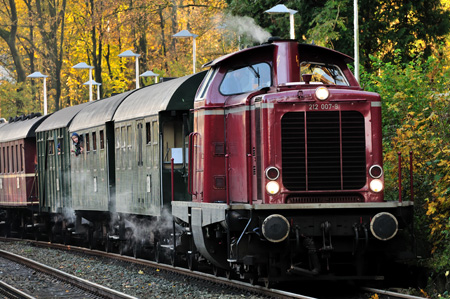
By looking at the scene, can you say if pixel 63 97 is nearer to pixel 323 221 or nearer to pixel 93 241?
pixel 93 241

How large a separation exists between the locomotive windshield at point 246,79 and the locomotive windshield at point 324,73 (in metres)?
0.56

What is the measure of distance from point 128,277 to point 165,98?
3.28 meters

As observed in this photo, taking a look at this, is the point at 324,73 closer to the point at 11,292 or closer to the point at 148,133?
the point at 148,133

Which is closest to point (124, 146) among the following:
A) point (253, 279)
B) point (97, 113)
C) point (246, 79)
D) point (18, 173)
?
point (97, 113)

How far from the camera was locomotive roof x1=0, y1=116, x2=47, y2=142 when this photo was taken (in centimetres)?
2897

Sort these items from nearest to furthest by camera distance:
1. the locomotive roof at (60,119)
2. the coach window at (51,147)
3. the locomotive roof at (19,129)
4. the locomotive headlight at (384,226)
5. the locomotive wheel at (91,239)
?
1. the locomotive headlight at (384,226)
2. the locomotive wheel at (91,239)
3. the locomotive roof at (60,119)
4. the coach window at (51,147)
5. the locomotive roof at (19,129)

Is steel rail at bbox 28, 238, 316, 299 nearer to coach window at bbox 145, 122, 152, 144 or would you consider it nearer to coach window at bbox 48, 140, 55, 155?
coach window at bbox 145, 122, 152, 144

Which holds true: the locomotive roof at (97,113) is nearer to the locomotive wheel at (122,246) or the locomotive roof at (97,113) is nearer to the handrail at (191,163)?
the locomotive wheel at (122,246)

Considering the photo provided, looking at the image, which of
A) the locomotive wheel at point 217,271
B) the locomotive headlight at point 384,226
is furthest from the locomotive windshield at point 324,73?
the locomotive wheel at point 217,271

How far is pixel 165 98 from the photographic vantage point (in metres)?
15.9

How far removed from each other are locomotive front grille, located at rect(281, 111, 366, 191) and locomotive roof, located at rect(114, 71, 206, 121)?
4175mm

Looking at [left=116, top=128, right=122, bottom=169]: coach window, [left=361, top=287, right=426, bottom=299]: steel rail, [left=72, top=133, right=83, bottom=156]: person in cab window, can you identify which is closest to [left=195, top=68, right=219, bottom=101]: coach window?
[left=361, top=287, right=426, bottom=299]: steel rail

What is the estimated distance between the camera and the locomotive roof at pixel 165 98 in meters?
15.7

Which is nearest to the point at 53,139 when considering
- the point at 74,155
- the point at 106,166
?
the point at 74,155
